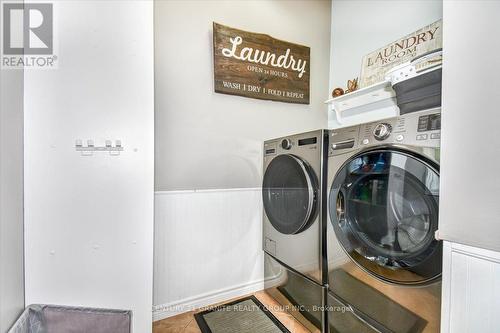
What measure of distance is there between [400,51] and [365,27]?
1.53 ft

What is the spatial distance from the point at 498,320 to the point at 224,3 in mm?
2285

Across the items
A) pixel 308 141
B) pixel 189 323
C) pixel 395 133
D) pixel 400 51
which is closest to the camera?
pixel 395 133

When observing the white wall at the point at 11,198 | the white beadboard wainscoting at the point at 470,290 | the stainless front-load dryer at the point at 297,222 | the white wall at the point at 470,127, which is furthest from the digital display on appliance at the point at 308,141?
the white wall at the point at 11,198

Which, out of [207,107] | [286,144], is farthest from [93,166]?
[286,144]

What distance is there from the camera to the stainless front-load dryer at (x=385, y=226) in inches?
34.9

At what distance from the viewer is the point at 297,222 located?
1.47m

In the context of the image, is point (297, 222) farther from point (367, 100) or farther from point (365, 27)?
point (365, 27)

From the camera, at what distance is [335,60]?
2.21 metres

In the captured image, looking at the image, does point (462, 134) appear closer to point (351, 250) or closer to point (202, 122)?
point (351, 250)

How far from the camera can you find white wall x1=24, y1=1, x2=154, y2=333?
1018 millimetres

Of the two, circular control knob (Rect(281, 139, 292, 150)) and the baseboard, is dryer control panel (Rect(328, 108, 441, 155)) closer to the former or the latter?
circular control knob (Rect(281, 139, 292, 150))

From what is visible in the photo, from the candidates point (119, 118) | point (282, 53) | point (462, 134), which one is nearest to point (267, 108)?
point (282, 53)

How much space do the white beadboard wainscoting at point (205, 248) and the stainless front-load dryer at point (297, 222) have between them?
5.7 inches

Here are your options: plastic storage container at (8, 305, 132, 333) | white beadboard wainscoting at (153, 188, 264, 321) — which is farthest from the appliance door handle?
plastic storage container at (8, 305, 132, 333)
